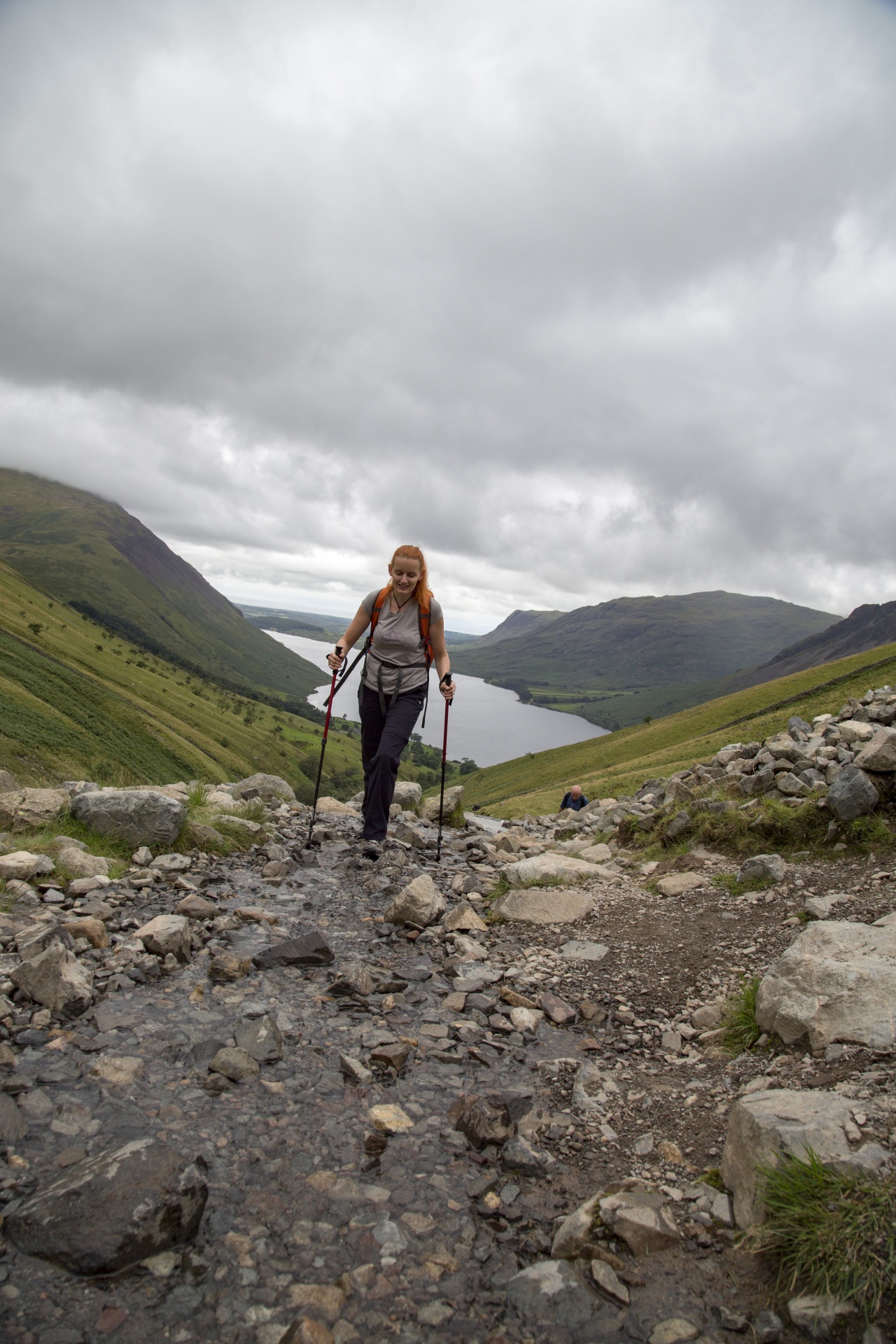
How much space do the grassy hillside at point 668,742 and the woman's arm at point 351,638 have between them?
95.5ft

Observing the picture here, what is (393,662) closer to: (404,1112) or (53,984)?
(53,984)

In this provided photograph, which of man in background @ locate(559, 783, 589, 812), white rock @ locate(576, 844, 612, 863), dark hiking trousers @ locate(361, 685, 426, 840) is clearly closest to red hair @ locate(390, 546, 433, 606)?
dark hiking trousers @ locate(361, 685, 426, 840)

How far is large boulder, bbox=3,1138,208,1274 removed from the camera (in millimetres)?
3088

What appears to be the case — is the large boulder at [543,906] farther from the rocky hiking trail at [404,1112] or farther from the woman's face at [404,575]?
the woman's face at [404,575]

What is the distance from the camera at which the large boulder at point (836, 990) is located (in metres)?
4.42

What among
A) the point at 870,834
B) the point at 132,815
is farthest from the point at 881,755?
the point at 132,815

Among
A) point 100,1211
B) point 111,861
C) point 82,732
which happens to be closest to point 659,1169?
point 100,1211

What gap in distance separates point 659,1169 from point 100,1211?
3108 millimetres

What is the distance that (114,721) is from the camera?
3369 inches

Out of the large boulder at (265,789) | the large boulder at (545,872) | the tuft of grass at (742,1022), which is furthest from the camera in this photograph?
the large boulder at (265,789)

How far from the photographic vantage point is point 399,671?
10609 millimetres

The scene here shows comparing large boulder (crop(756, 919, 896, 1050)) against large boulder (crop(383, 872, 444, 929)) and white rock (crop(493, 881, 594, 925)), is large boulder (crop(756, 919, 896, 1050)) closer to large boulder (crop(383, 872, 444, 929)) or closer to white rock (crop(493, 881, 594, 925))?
white rock (crop(493, 881, 594, 925))

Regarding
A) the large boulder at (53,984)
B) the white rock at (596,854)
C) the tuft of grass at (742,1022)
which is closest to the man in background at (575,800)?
the white rock at (596,854)

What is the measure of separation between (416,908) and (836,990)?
4.77 meters
